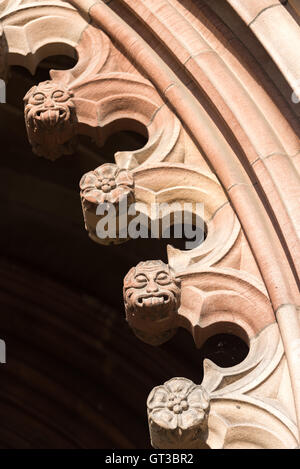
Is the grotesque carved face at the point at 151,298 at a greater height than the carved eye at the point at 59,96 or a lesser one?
lesser

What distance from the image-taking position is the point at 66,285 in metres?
6.46

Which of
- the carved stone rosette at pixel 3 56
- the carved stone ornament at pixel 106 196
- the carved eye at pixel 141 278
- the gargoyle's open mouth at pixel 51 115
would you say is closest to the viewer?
the carved eye at pixel 141 278

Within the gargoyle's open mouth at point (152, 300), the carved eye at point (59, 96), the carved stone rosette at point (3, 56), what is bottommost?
the gargoyle's open mouth at point (152, 300)

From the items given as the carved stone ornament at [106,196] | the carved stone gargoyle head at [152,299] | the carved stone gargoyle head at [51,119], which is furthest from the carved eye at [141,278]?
the carved stone gargoyle head at [51,119]

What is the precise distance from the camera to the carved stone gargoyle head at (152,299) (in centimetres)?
384

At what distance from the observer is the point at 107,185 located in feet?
13.5

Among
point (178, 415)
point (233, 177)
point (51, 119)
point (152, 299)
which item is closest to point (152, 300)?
Answer: point (152, 299)

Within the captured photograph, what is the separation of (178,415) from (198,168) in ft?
3.17

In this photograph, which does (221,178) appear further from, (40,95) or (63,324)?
(63,324)

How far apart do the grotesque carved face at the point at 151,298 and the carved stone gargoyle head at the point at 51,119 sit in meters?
0.68

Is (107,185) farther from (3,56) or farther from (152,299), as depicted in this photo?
(3,56)

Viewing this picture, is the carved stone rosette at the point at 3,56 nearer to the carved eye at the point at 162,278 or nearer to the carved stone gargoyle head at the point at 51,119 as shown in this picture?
the carved stone gargoyle head at the point at 51,119

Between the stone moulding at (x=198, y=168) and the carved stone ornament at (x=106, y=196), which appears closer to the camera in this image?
the stone moulding at (x=198, y=168)
